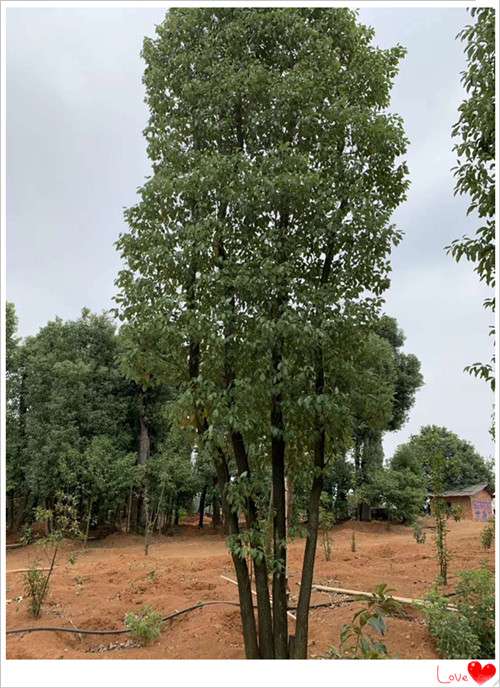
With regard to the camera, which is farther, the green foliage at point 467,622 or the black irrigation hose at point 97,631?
the black irrigation hose at point 97,631

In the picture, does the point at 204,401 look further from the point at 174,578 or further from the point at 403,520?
the point at 403,520

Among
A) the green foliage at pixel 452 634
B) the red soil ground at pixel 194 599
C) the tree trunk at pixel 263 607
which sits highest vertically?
the tree trunk at pixel 263 607

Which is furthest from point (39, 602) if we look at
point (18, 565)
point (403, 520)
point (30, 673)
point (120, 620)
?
point (403, 520)

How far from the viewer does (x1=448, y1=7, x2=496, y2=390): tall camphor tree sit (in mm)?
2568

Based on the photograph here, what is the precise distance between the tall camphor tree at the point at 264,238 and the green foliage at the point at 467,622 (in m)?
0.87

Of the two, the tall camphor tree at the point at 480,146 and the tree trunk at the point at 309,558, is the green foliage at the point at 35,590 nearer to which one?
the tree trunk at the point at 309,558

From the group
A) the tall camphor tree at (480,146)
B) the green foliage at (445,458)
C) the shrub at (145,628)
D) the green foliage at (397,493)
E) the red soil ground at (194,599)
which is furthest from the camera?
the green foliage at (397,493)

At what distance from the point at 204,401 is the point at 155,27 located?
2263mm

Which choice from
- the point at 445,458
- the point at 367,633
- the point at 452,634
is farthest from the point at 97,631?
the point at 445,458

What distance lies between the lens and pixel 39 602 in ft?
14.5

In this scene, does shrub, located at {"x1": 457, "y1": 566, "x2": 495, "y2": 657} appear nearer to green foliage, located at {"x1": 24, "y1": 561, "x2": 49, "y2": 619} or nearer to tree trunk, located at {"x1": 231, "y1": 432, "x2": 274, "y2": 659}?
tree trunk, located at {"x1": 231, "y1": 432, "x2": 274, "y2": 659}

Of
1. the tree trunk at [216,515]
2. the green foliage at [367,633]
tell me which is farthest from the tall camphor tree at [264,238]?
the tree trunk at [216,515]

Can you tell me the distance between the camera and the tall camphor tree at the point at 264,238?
9.22 ft

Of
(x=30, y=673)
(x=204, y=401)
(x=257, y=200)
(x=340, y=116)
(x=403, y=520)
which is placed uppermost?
(x=340, y=116)
